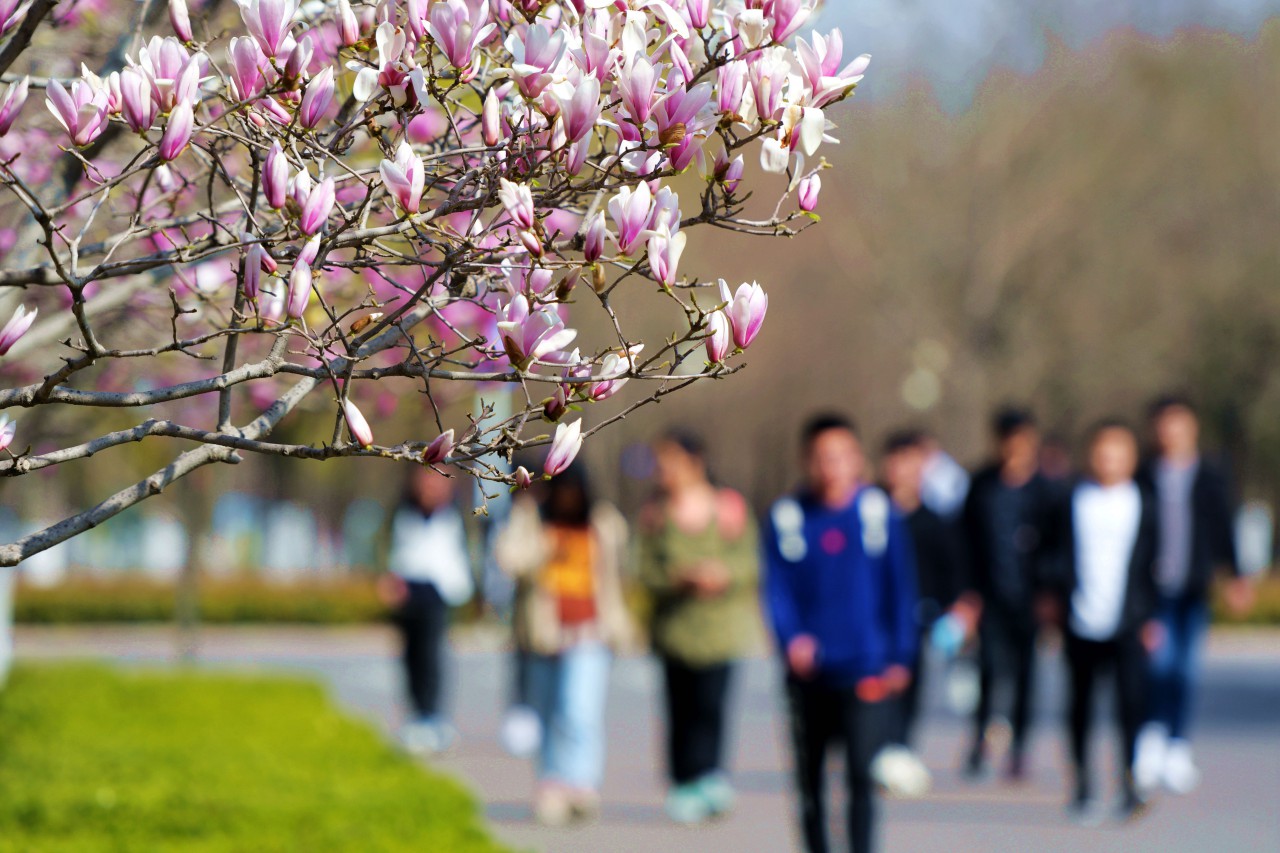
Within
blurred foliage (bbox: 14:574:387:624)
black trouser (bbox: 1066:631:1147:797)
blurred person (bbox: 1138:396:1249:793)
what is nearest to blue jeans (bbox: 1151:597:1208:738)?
blurred person (bbox: 1138:396:1249:793)

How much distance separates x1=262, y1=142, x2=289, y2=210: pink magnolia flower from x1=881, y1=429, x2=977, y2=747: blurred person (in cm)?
784

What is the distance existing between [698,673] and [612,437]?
28.8 metres

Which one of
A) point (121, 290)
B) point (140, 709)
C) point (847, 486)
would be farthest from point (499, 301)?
point (140, 709)

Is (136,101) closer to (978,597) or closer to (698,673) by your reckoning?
(698,673)

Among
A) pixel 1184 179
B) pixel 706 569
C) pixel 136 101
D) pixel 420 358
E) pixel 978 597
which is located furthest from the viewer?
pixel 1184 179

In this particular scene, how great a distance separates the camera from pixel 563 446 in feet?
8.98

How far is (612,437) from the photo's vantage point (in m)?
37.7

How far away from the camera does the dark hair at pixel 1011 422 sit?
1050 centimetres

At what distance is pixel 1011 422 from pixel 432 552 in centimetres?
386

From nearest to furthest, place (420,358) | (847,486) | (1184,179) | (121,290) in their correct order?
(420,358) < (121,290) < (847,486) < (1184,179)

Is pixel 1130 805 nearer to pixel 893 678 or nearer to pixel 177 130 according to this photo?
pixel 893 678

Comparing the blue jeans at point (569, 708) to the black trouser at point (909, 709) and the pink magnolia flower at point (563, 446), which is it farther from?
the pink magnolia flower at point (563, 446)

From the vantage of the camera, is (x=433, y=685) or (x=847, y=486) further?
(x=433, y=685)

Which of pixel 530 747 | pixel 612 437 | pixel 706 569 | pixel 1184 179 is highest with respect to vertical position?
pixel 1184 179
